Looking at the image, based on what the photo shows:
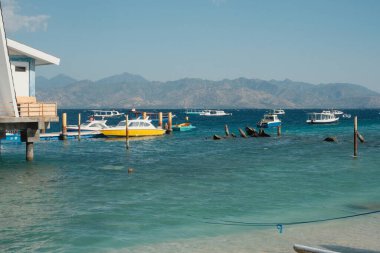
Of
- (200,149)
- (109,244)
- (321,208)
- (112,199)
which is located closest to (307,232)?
(321,208)

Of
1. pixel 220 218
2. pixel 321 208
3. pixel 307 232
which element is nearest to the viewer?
pixel 307 232

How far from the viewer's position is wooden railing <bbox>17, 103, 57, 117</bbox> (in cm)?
3378

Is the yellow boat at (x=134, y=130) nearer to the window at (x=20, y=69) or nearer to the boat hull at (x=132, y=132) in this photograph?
the boat hull at (x=132, y=132)

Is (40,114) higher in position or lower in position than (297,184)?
higher

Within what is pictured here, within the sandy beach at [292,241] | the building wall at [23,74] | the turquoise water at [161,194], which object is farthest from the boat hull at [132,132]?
the sandy beach at [292,241]

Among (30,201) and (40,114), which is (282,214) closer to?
(30,201)

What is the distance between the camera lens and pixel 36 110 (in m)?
34.3

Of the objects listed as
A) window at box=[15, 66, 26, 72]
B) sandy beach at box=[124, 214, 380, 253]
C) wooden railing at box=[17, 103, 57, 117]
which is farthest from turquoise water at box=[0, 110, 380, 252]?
window at box=[15, 66, 26, 72]

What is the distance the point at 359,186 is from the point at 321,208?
673 cm

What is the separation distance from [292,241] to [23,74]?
25535 mm

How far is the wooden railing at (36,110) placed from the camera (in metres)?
33.8

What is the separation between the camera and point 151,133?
6806 centimetres

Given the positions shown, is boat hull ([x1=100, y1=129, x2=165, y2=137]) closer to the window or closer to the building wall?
the building wall

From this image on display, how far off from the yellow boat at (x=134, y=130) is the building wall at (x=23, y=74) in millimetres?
27953
